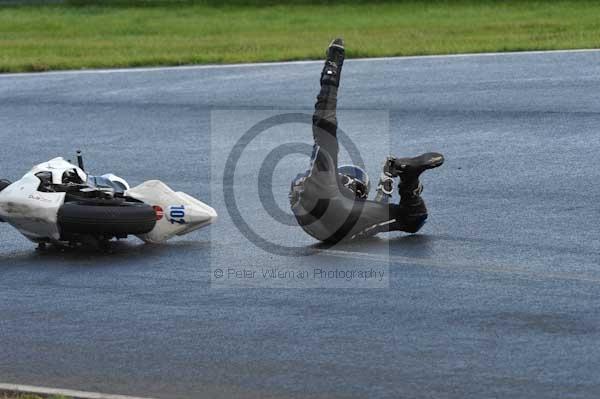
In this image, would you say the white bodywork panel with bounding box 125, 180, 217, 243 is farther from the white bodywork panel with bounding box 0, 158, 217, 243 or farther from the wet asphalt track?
the wet asphalt track

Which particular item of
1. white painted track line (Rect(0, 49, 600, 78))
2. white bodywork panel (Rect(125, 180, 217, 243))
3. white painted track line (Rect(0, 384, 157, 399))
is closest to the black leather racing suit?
white bodywork panel (Rect(125, 180, 217, 243))

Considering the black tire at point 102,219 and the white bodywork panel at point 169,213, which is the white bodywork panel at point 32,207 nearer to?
the black tire at point 102,219

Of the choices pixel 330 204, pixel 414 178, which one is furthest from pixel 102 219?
pixel 414 178

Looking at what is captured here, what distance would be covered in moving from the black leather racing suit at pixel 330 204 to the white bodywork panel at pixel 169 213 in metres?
0.71

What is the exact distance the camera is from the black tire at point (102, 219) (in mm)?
9094

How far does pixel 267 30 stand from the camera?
2628 cm

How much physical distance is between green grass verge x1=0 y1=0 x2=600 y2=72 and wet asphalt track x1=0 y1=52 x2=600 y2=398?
588 cm

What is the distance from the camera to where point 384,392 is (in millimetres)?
6371

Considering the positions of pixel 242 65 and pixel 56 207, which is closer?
pixel 56 207

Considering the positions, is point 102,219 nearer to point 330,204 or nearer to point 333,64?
point 330,204

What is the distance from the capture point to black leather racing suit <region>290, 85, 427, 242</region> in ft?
30.2

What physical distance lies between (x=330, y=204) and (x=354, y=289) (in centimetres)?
113

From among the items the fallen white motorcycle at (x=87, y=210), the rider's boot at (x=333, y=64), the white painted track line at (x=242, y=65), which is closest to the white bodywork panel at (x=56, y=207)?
the fallen white motorcycle at (x=87, y=210)

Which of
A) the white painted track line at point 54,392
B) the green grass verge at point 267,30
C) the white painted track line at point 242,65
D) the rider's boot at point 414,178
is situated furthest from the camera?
the green grass verge at point 267,30
